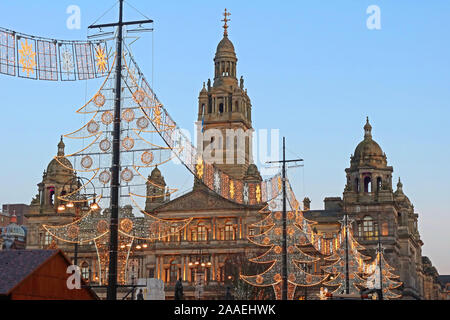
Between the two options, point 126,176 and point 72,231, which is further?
point 72,231

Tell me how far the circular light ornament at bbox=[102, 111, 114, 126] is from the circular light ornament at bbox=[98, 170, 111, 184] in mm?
1790

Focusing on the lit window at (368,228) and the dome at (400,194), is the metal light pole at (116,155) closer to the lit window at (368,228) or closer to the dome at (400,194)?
the lit window at (368,228)

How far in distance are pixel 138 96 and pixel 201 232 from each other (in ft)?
269

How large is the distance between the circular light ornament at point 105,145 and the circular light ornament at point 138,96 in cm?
180

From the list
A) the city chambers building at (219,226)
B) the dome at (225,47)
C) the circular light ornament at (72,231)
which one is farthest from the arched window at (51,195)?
the circular light ornament at (72,231)

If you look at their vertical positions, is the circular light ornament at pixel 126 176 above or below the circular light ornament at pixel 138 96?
below

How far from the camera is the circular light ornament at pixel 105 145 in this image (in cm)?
2884

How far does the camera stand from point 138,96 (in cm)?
2903

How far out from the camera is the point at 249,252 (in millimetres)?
99750

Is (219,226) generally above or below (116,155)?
above

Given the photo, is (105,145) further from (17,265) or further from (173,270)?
(173,270)

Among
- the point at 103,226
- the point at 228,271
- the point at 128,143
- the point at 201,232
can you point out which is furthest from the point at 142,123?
the point at 201,232

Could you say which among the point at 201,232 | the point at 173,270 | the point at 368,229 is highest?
the point at 368,229
